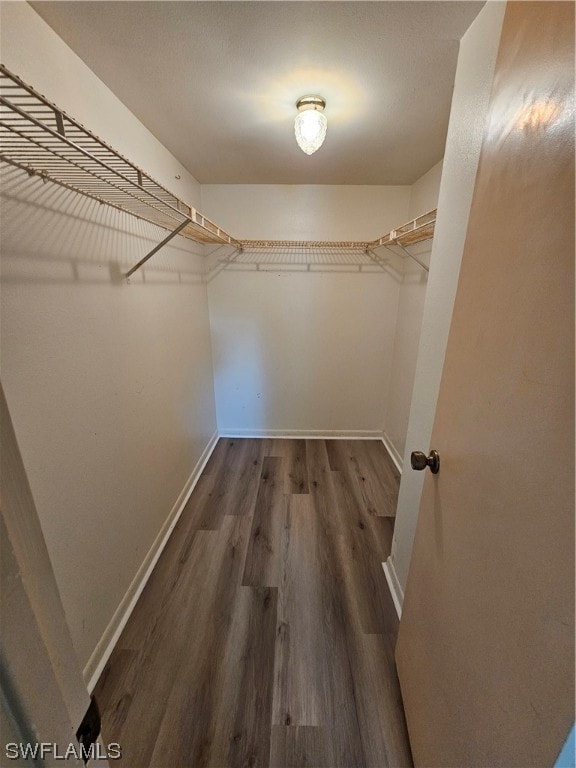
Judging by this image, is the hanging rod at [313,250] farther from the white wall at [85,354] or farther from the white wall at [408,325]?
the white wall at [85,354]

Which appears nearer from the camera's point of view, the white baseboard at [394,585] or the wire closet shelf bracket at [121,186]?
the wire closet shelf bracket at [121,186]

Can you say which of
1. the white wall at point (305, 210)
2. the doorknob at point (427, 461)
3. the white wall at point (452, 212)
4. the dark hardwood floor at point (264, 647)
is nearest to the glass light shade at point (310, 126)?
the white wall at point (452, 212)

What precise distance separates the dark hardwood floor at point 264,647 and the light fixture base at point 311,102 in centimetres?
223

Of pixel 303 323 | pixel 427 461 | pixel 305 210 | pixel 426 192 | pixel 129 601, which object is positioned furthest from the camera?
pixel 303 323

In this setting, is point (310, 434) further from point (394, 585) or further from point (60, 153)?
point (60, 153)

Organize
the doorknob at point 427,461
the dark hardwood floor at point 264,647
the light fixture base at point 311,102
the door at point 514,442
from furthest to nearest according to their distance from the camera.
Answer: the light fixture base at point 311,102, the dark hardwood floor at point 264,647, the doorknob at point 427,461, the door at point 514,442

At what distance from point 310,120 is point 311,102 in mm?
83

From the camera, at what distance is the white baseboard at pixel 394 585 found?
1.42 meters

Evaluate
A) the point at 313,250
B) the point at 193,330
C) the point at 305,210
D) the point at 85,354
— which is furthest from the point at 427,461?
the point at 305,210

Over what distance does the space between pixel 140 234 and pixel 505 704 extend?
200 cm

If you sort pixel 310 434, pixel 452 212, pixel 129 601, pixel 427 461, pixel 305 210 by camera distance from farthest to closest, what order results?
pixel 310 434, pixel 305 210, pixel 129 601, pixel 452 212, pixel 427 461

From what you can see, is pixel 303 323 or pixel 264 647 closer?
pixel 264 647

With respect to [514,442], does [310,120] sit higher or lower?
Result: higher

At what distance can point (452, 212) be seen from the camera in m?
1.02
